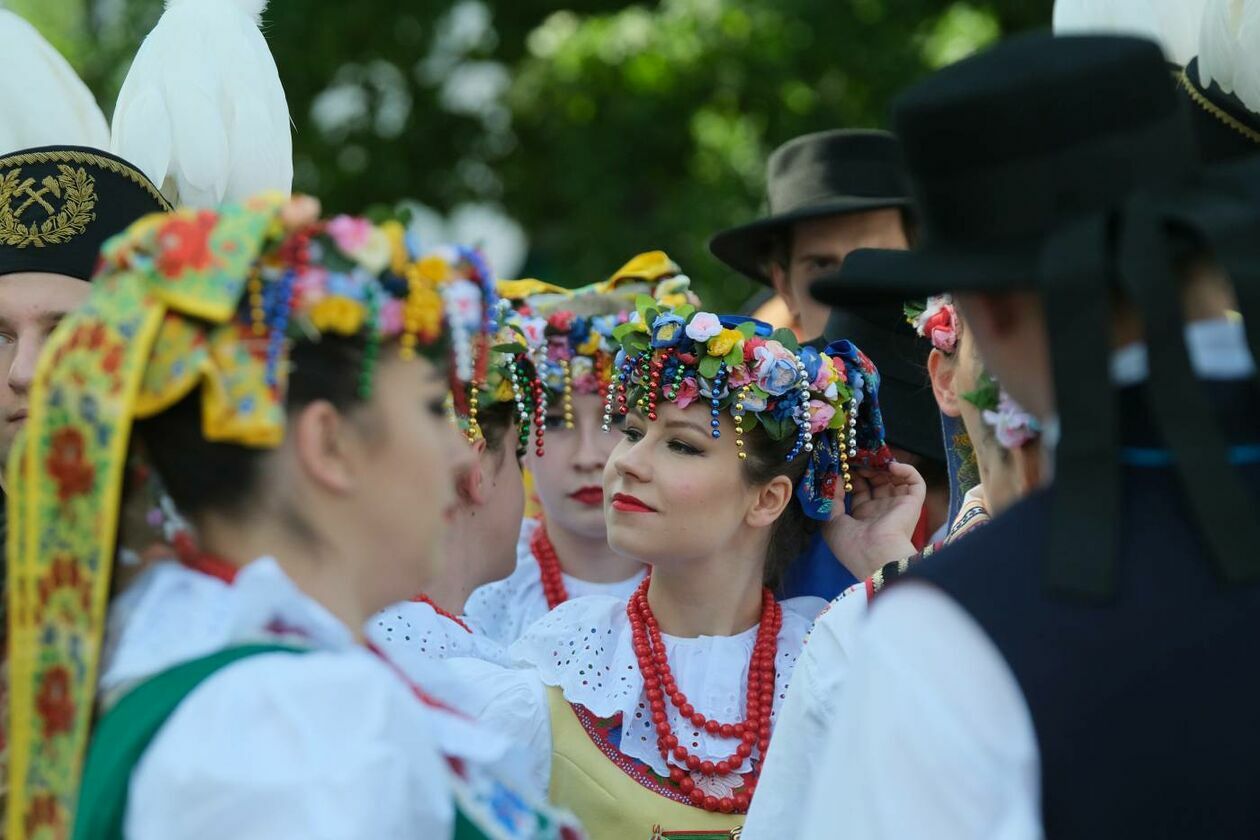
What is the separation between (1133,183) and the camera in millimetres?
1941

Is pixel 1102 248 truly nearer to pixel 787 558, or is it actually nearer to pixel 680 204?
pixel 787 558

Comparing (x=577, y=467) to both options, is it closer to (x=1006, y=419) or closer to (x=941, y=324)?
(x=941, y=324)

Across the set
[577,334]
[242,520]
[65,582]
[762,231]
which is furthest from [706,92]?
[65,582]

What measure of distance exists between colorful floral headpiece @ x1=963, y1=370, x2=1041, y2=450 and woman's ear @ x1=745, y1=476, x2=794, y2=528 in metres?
1.30

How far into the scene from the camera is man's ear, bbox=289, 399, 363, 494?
2121 mm

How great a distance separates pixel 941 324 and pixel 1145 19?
1056mm

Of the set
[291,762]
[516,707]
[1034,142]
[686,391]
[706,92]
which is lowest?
[516,707]

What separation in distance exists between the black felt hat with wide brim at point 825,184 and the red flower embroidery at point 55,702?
150 inches

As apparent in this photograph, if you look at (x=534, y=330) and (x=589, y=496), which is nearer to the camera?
(x=534, y=330)

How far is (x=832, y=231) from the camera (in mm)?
5621

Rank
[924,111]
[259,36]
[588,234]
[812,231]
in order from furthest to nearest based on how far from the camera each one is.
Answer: [588,234] → [812,231] → [259,36] → [924,111]

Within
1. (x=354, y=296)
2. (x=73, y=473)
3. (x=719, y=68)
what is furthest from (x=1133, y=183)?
(x=719, y=68)

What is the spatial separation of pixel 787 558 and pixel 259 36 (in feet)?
6.41

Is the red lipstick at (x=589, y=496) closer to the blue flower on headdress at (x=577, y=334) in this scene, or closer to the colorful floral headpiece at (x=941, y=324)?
the blue flower on headdress at (x=577, y=334)
